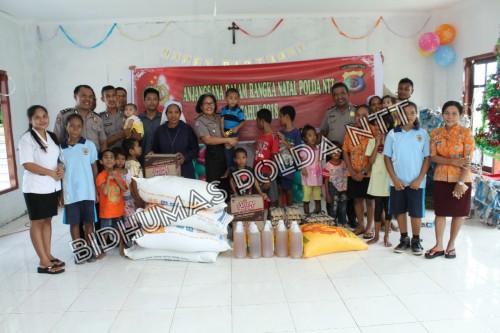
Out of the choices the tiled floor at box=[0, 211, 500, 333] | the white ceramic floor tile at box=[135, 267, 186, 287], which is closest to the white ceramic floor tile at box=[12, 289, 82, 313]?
the tiled floor at box=[0, 211, 500, 333]

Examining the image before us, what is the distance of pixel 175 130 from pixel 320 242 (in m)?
1.69

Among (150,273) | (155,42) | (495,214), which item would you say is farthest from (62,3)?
(495,214)

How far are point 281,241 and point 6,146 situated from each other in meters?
3.70

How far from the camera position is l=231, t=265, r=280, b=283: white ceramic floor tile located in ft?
9.09

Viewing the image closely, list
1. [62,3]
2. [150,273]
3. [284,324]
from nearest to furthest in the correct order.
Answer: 1. [284,324]
2. [150,273]
3. [62,3]

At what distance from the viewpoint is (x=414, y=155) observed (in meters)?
→ 3.07

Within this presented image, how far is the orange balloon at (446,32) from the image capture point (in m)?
5.06

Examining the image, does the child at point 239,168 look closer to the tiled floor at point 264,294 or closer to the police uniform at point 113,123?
the tiled floor at point 264,294

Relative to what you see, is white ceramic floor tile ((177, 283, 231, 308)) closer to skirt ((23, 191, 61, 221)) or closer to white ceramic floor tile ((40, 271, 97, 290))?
white ceramic floor tile ((40, 271, 97, 290))

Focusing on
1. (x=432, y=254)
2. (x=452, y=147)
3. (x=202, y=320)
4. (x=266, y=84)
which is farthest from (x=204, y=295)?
(x=266, y=84)

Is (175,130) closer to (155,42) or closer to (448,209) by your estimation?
(155,42)

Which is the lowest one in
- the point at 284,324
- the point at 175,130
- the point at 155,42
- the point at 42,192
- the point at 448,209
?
the point at 284,324

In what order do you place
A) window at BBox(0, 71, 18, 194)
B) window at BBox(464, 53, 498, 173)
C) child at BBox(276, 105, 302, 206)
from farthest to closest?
1. window at BBox(464, 53, 498, 173)
2. window at BBox(0, 71, 18, 194)
3. child at BBox(276, 105, 302, 206)

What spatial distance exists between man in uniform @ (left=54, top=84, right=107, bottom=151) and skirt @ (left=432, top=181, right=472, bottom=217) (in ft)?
9.36
